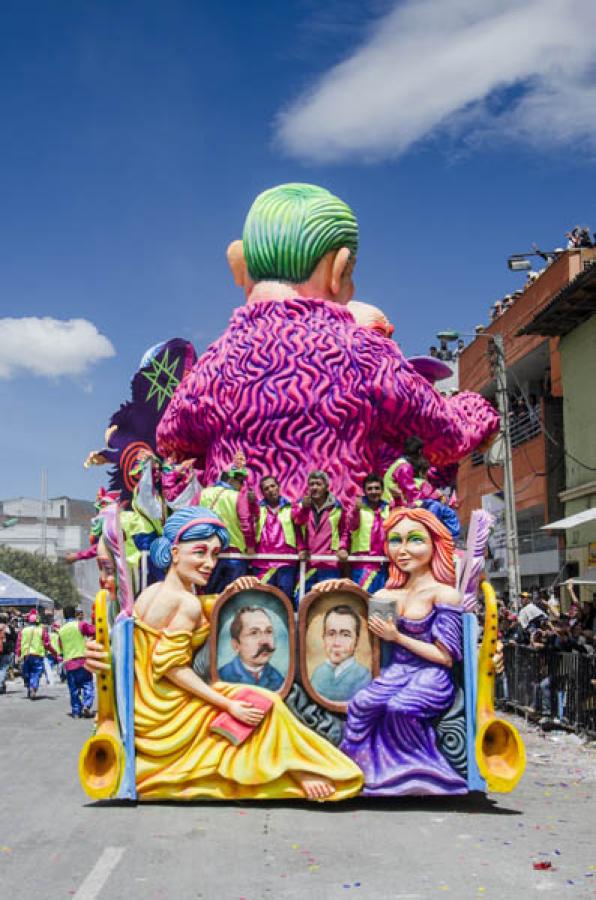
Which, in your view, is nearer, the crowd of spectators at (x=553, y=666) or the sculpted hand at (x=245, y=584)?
the sculpted hand at (x=245, y=584)

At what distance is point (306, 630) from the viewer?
7.22 meters

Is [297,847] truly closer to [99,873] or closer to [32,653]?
[99,873]

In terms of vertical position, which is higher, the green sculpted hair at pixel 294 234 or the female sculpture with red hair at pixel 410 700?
the green sculpted hair at pixel 294 234

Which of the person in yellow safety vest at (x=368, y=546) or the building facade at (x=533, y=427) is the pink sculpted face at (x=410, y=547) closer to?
the person in yellow safety vest at (x=368, y=546)

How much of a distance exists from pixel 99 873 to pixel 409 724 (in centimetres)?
242

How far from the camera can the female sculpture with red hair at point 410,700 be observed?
7.02 meters

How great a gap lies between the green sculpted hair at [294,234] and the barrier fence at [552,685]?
17.2ft

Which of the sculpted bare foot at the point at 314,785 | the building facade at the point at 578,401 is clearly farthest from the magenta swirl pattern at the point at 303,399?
the building facade at the point at 578,401

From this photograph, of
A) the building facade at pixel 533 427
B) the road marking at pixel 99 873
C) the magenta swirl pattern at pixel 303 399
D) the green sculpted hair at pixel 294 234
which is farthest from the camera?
the building facade at pixel 533 427

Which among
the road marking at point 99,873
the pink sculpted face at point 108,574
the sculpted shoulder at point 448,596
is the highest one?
the pink sculpted face at point 108,574

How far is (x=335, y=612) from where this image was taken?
23.7 feet

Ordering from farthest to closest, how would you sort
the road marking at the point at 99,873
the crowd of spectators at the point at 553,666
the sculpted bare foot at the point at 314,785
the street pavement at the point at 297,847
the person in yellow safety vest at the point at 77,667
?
the person in yellow safety vest at the point at 77,667 < the crowd of spectators at the point at 553,666 < the sculpted bare foot at the point at 314,785 < the street pavement at the point at 297,847 < the road marking at the point at 99,873

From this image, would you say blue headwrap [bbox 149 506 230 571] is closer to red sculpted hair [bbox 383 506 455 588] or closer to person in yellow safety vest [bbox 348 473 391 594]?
person in yellow safety vest [bbox 348 473 391 594]

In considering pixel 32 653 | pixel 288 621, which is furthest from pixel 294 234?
pixel 32 653
